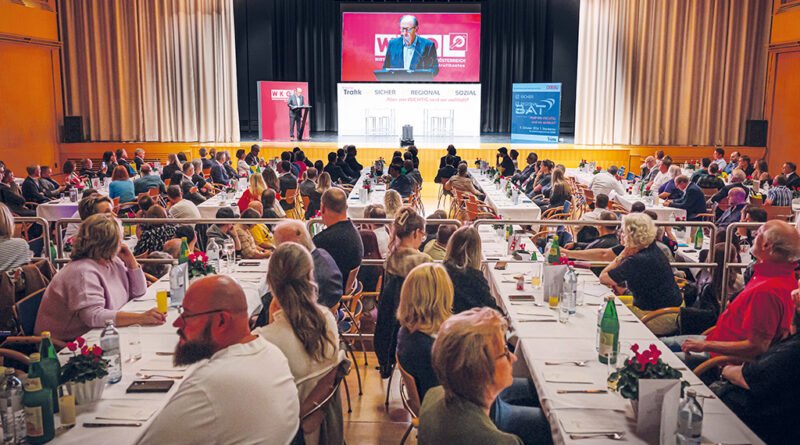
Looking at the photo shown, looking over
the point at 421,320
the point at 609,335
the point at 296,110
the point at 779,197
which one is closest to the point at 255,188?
the point at 421,320

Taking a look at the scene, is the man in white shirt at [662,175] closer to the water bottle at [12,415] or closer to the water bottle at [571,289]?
the water bottle at [571,289]

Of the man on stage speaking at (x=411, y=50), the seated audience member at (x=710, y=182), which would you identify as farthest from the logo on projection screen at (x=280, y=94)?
the seated audience member at (x=710, y=182)

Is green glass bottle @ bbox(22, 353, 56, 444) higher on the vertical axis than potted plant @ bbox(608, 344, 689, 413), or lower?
lower

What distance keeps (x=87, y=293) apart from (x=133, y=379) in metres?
0.91

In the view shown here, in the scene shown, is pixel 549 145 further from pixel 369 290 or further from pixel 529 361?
pixel 529 361

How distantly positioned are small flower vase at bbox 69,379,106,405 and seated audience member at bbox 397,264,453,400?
1279mm

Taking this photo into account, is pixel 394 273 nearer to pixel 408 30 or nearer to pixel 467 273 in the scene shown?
pixel 467 273

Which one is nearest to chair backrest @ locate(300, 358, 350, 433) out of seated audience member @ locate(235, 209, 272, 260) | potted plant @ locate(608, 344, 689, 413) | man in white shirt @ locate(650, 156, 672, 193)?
potted plant @ locate(608, 344, 689, 413)

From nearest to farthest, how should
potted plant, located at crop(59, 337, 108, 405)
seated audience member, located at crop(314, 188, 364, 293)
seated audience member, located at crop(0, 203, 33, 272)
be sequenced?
potted plant, located at crop(59, 337, 108, 405) < seated audience member, located at crop(0, 203, 33, 272) < seated audience member, located at crop(314, 188, 364, 293)

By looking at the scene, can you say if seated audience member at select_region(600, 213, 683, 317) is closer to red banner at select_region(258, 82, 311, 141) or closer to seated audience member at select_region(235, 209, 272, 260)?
seated audience member at select_region(235, 209, 272, 260)

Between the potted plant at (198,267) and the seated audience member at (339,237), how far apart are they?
832mm

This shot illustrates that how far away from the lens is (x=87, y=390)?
2682 millimetres

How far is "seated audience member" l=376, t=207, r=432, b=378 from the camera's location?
3.86m

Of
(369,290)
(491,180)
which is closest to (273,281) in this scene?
(369,290)
